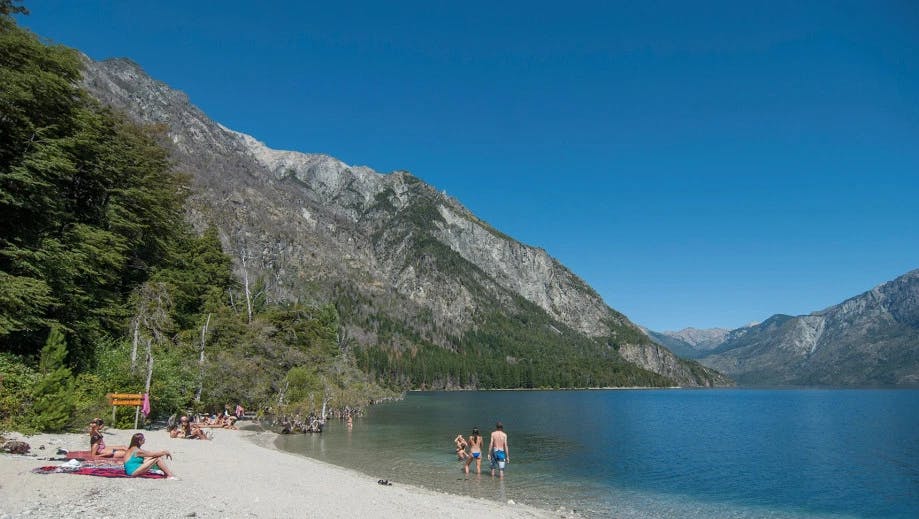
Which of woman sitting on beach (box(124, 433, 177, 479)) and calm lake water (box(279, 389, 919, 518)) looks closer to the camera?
woman sitting on beach (box(124, 433, 177, 479))

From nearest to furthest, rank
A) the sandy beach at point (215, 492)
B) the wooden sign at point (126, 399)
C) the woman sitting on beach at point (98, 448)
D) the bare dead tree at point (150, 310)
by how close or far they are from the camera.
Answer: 1. the sandy beach at point (215, 492)
2. the woman sitting on beach at point (98, 448)
3. the wooden sign at point (126, 399)
4. the bare dead tree at point (150, 310)

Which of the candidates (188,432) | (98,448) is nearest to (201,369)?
(188,432)

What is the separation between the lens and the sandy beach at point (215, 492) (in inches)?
480

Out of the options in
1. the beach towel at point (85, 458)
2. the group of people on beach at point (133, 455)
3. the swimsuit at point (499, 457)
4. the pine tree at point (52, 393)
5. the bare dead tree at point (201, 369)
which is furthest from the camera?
the bare dead tree at point (201, 369)

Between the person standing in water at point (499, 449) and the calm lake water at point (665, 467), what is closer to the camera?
the calm lake water at point (665, 467)

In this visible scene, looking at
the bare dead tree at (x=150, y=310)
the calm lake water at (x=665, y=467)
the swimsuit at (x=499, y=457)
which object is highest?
the bare dead tree at (x=150, y=310)

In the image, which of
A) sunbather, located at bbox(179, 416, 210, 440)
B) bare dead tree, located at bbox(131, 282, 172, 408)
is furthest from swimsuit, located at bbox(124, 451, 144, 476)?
bare dead tree, located at bbox(131, 282, 172, 408)

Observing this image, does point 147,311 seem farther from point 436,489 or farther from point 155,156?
point 436,489

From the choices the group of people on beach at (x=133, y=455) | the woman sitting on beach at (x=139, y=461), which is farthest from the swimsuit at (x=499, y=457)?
the woman sitting on beach at (x=139, y=461)

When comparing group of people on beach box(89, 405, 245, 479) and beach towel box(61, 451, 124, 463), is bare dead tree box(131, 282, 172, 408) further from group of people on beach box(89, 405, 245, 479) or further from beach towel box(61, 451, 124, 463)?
beach towel box(61, 451, 124, 463)

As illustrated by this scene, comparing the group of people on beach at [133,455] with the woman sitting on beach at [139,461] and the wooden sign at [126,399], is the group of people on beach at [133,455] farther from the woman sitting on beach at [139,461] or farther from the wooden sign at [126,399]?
the wooden sign at [126,399]

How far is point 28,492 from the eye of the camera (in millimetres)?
12320

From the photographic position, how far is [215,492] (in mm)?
15531

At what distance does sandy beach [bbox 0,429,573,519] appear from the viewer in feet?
40.0
